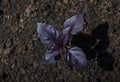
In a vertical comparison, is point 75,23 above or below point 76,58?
above

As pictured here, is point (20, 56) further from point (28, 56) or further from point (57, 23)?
point (57, 23)

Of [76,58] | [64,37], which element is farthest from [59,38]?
[76,58]

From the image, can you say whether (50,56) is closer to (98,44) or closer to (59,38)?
(59,38)

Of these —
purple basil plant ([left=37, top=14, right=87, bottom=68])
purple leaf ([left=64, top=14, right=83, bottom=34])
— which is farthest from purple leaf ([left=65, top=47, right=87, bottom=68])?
purple leaf ([left=64, top=14, right=83, bottom=34])

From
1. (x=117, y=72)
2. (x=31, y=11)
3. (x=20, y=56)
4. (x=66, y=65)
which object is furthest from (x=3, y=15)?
(x=117, y=72)

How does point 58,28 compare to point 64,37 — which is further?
point 58,28

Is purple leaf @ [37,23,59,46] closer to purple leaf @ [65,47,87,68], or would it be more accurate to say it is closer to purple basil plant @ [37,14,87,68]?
purple basil plant @ [37,14,87,68]
